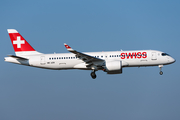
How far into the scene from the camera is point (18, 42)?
49375 millimetres

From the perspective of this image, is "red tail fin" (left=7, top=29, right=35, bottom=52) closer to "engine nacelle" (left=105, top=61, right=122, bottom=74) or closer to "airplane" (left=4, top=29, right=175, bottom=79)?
"airplane" (left=4, top=29, right=175, bottom=79)

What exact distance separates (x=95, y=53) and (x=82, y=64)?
2737 mm

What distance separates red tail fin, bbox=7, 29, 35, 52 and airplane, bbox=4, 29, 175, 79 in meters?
2.07

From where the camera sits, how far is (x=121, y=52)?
146ft

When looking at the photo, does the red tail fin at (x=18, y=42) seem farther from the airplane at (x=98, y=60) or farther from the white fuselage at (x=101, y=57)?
the white fuselage at (x=101, y=57)

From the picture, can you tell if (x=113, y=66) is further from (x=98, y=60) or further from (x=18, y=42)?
(x=18, y=42)

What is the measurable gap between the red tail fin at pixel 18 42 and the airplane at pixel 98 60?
2071 millimetres

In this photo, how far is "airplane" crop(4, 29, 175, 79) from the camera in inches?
1709

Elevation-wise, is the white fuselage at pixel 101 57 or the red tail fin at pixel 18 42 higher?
the red tail fin at pixel 18 42

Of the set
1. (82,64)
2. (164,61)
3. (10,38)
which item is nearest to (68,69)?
(82,64)

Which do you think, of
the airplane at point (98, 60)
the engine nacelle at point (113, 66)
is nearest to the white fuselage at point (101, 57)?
the airplane at point (98, 60)

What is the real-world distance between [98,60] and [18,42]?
15.1 m

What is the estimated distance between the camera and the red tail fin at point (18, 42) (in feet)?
160

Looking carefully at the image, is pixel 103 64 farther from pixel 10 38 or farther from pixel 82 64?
pixel 10 38
